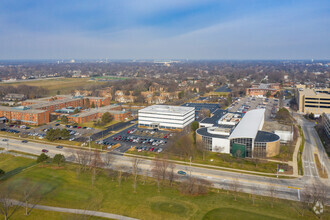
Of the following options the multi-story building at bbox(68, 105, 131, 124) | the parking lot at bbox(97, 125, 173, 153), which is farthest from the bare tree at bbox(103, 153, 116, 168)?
the multi-story building at bbox(68, 105, 131, 124)

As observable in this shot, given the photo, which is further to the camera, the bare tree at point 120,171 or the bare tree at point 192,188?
the bare tree at point 120,171

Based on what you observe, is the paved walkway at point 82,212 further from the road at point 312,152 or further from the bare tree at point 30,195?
the road at point 312,152

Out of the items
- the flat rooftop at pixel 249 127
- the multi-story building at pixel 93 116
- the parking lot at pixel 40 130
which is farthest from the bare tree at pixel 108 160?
the multi-story building at pixel 93 116

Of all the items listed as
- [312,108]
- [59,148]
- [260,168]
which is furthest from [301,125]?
[59,148]

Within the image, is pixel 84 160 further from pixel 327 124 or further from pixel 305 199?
pixel 327 124

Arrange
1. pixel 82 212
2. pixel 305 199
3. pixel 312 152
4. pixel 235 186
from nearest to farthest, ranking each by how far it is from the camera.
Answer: pixel 82 212, pixel 305 199, pixel 235 186, pixel 312 152

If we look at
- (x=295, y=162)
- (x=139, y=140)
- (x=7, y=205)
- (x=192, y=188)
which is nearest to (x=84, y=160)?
(x=7, y=205)
